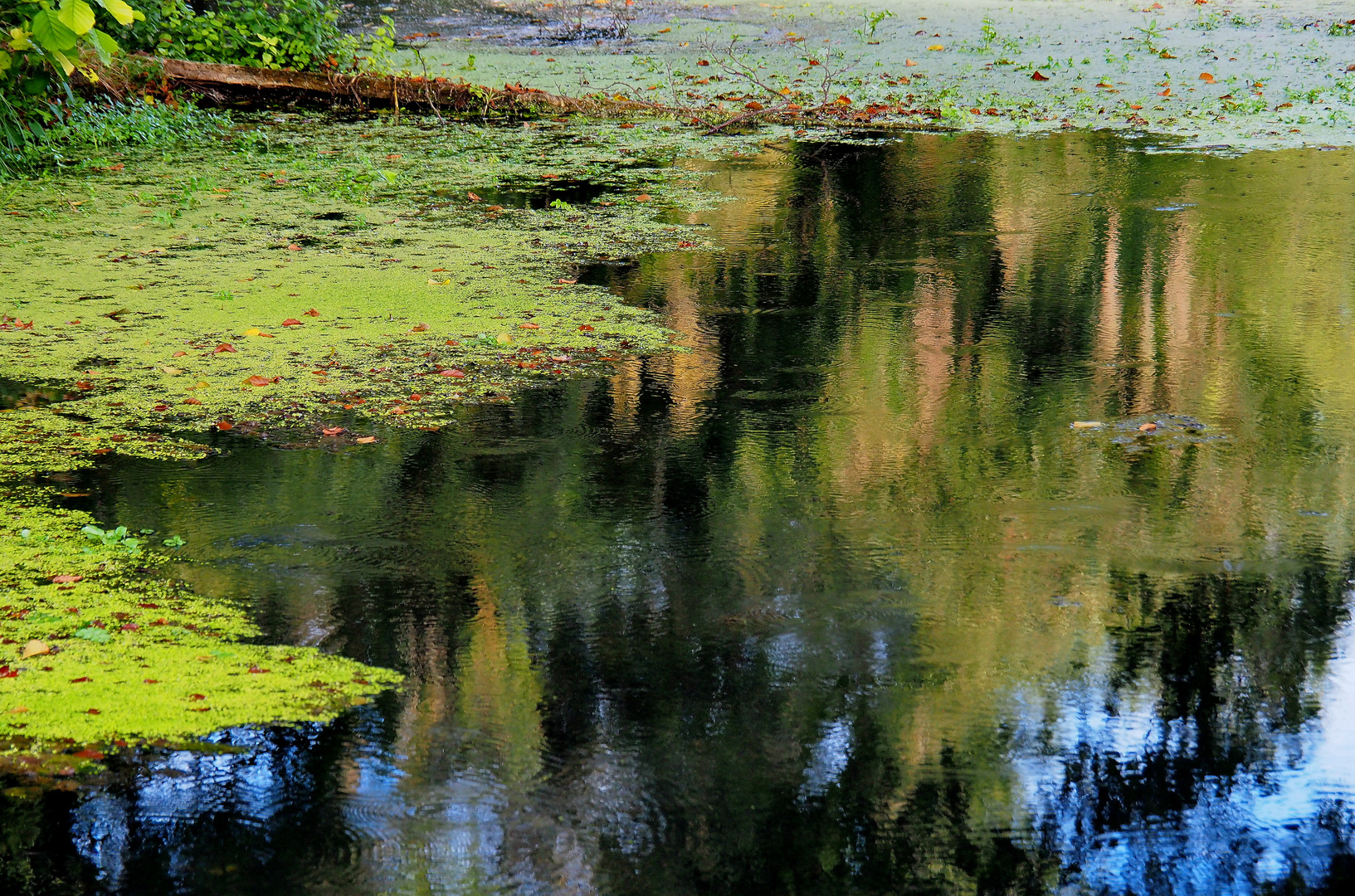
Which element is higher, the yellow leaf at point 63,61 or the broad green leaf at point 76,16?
the broad green leaf at point 76,16

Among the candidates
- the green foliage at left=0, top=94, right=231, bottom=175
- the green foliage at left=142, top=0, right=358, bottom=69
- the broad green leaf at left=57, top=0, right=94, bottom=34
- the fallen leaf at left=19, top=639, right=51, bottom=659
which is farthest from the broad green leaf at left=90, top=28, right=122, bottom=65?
the green foliage at left=142, top=0, right=358, bottom=69

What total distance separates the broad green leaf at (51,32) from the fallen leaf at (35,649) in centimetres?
132

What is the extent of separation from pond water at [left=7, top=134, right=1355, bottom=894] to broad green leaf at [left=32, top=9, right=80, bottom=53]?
122cm

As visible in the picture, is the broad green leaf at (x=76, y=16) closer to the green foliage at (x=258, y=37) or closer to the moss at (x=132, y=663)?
the moss at (x=132, y=663)

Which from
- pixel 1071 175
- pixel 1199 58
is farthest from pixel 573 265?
pixel 1199 58

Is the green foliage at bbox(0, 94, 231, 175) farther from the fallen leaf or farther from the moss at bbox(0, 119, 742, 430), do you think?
the fallen leaf

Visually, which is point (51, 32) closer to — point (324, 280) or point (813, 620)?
point (813, 620)

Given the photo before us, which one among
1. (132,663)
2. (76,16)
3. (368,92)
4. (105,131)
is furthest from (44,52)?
(368,92)

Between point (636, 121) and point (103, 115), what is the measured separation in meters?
3.97

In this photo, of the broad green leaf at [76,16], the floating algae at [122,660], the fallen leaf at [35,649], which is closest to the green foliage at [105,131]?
the floating algae at [122,660]

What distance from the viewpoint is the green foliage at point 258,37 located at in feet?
34.7

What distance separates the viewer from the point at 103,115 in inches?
362

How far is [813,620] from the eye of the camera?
9.32 feet

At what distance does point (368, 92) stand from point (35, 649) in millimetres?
8662
